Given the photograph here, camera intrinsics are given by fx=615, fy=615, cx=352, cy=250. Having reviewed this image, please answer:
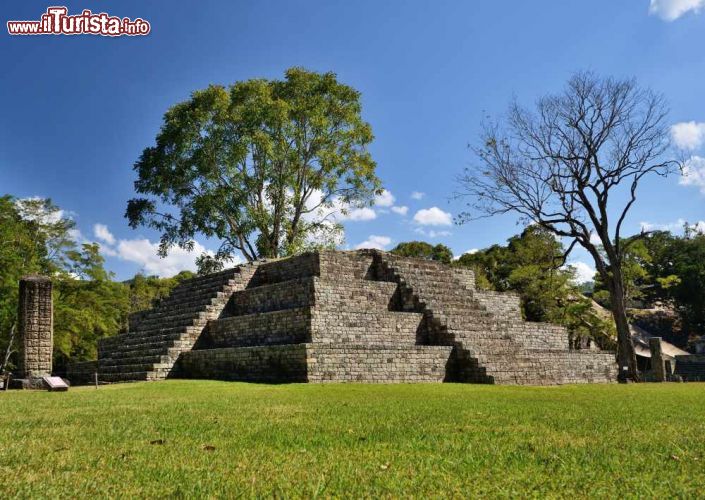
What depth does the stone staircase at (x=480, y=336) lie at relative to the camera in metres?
15.0

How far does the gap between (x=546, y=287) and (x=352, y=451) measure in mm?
28734

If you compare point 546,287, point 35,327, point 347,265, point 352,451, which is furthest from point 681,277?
point 352,451

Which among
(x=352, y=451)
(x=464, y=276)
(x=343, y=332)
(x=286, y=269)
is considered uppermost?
(x=286, y=269)

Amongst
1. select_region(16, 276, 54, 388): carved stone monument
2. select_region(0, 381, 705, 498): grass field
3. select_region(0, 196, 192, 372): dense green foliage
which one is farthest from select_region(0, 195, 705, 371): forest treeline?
select_region(0, 381, 705, 498): grass field

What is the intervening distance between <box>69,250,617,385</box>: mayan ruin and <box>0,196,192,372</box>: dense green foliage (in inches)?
210

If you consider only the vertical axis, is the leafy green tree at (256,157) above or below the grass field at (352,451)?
above

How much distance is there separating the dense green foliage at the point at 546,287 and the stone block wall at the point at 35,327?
1964cm

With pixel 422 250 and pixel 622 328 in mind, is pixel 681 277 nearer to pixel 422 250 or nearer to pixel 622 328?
pixel 422 250

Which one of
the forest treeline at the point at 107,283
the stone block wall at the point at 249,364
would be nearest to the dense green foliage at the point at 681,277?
the forest treeline at the point at 107,283

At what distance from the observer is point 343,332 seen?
15430mm

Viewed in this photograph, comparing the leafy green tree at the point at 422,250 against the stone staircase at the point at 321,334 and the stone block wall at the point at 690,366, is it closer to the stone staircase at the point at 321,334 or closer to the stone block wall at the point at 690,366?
the stone block wall at the point at 690,366

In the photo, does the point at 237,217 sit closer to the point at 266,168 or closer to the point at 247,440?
the point at 266,168

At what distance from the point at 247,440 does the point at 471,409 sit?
139 inches

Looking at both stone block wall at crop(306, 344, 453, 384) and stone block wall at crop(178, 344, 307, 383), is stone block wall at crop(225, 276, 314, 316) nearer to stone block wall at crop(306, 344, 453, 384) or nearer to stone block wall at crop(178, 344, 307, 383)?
stone block wall at crop(178, 344, 307, 383)
